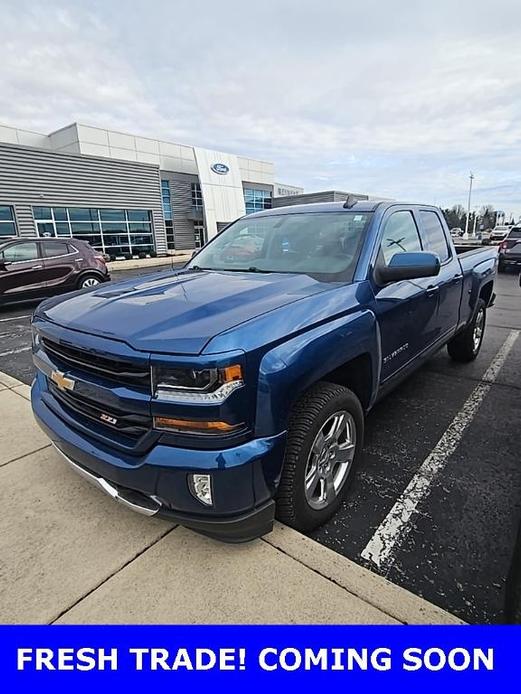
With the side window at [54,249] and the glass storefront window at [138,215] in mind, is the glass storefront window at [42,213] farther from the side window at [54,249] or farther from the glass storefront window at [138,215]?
the side window at [54,249]

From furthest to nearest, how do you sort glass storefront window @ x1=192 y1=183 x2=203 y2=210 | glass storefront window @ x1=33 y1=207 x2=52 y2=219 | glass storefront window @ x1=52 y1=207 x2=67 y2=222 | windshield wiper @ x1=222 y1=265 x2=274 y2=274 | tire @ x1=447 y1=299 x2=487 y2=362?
glass storefront window @ x1=192 y1=183 x2=203 y2=210
glass storefront window @ x1=52 y1=207 x2=67 y2=222
glass storefront window @ x1=33 y1=207 x2=52 y2=219
tire @ x1=447 y1=299 x2=487 y2=362
windshield wiper @ x1=222 y1=265 x2=274 y2=274

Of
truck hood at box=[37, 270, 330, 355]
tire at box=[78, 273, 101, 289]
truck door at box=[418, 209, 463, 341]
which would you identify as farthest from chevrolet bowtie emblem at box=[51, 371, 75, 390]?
tire at box=[78, 273, 101, 289]

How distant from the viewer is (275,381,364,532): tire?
Result: 6.84 feet

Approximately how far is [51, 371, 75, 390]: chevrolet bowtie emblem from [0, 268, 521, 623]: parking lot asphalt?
1574 mm

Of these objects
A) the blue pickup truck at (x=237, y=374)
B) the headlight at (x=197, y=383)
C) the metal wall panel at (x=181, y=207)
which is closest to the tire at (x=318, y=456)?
the blue pickup truck at (x=237, y=374)

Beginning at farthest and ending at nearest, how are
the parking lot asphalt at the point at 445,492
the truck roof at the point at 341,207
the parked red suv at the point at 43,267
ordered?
the parked red suv at the point at 43,267, the truck roof at the point at 341,207, the parking lot asphalt at the point at 445,492

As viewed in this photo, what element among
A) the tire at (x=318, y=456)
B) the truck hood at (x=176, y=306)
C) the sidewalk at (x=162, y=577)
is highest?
the truck hood at (x=176, y=306)

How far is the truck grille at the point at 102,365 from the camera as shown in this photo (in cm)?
184

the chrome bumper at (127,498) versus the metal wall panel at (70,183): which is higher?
the metal wall panel at (70,183)

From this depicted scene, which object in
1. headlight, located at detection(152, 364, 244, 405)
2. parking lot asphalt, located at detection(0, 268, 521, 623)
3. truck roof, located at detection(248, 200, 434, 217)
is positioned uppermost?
truck roof, located at detection(248, 200, 434, 217)

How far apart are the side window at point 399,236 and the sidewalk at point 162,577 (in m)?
2.01
